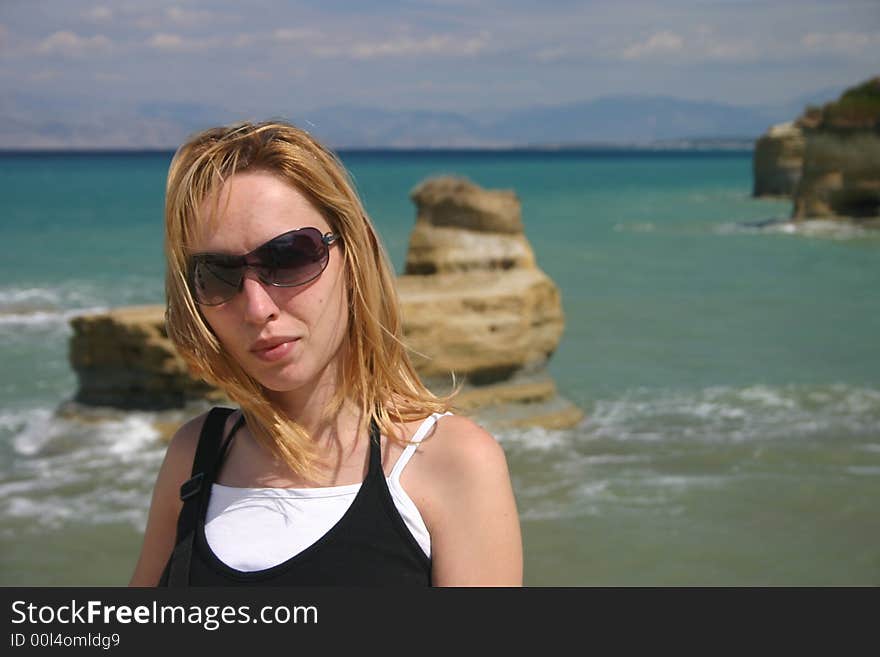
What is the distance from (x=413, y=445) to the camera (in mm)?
1785

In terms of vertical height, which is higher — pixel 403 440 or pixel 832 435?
pixel 403 440

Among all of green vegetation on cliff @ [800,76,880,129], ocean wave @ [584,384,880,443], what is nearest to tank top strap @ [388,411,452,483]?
ocean wave @ [584,384,880,443]

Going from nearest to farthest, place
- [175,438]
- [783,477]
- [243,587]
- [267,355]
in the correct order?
[243,587] → [267,355] → [175,438] → [783,477]

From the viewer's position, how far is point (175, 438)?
1976 millimetres

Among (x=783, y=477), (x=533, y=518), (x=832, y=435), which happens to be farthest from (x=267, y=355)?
(x=832, y=435)

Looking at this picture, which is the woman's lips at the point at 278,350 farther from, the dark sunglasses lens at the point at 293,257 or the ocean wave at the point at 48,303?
the ocean wave at the point at 48,303

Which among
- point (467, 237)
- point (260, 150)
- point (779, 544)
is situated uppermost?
point (260, 150)

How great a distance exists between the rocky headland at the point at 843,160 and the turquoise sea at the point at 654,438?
18.1 feet

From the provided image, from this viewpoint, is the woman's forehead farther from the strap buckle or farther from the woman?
the strap buckle

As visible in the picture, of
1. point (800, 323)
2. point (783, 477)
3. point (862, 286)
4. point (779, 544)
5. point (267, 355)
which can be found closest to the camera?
point (267, 355)

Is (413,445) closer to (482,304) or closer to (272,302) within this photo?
(272,302)

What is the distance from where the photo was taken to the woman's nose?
6.00 ft

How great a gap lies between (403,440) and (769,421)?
11.4 meters

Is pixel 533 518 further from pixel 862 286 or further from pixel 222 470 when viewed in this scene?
pixel 862 286
